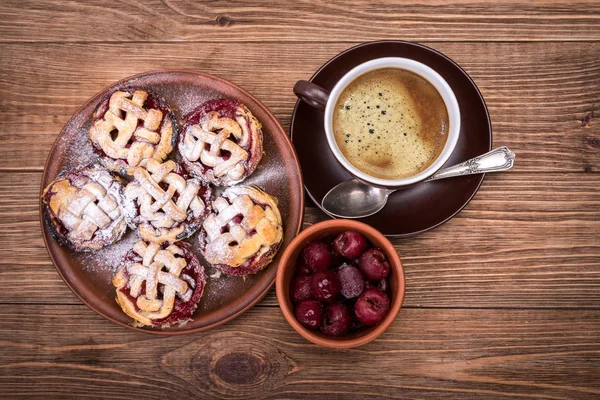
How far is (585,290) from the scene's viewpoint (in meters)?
1.47

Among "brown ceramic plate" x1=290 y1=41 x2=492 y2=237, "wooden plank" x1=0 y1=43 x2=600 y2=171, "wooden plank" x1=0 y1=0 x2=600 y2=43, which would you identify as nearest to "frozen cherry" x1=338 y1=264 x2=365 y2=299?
"brown ceramic plate" x1=290 y1=41 x2=492 y2=237

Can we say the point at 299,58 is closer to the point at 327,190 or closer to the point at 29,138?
the point at 327,190

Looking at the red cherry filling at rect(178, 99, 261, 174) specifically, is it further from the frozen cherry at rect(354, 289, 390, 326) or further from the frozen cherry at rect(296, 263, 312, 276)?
the frozen cherry at rect(354, 289, 390, 326)

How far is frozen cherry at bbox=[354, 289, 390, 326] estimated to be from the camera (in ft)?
3.92

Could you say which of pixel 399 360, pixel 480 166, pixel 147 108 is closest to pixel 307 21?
pixel 147 108

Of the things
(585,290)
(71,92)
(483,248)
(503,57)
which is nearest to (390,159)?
(483,248)

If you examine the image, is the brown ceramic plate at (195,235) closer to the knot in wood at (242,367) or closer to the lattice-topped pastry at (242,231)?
the lattice-topped pastry at (242,231)

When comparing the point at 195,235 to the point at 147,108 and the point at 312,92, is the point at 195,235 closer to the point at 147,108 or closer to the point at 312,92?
the point at 147,108

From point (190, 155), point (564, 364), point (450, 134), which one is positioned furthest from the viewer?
point (564, 364)

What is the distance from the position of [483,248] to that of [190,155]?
A: 0.85 meters

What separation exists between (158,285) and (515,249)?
39.0 inches

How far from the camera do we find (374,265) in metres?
1.22

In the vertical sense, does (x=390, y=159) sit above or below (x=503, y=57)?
below

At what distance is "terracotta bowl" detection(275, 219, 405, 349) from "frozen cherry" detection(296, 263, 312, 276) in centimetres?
4
